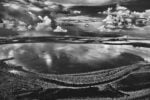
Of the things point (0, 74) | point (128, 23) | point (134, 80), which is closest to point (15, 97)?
point (0, 74)

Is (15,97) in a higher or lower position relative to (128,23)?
lower

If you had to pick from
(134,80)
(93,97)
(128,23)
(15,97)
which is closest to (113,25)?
(128,23)

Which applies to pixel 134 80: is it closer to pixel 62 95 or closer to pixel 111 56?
pixel 111 56

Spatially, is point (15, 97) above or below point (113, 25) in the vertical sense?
below

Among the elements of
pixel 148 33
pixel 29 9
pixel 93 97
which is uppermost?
pixel 29 9

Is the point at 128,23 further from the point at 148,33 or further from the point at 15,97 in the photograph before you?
the point at 15,97

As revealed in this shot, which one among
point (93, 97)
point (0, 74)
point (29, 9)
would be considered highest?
point (29, 9)

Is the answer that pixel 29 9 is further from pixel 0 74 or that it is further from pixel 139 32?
pixel 139 32
